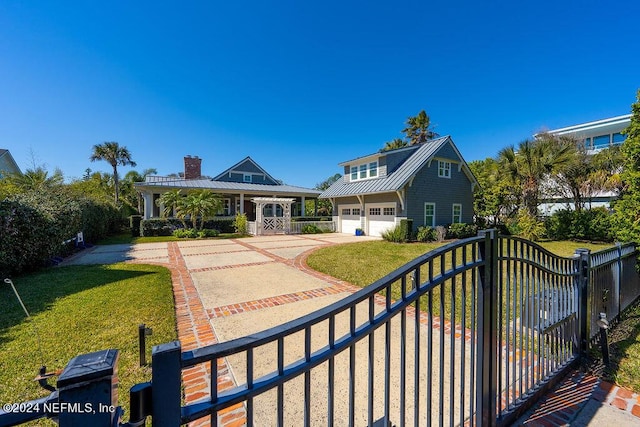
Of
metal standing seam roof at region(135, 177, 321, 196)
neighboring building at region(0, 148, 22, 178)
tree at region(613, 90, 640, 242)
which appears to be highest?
neighboring building at region(0, 148, 22, 178)

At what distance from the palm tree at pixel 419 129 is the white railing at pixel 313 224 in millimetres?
14314

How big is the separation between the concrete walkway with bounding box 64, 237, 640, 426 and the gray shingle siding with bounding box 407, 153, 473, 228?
9.01 metres

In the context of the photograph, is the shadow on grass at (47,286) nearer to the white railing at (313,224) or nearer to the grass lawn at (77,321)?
the grass lawn at (77,321)

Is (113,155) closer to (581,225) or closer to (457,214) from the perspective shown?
(457,214)

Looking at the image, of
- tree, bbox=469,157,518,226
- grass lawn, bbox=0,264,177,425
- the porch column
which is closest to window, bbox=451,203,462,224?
tree, bbox=469,157,518,226

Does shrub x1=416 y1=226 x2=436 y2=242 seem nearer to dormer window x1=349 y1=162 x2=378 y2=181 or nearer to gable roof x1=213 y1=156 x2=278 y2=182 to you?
dormer window x1=349 y1=162 x2=378 y2=181

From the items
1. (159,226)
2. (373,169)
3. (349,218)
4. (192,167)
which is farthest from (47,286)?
(192,167)

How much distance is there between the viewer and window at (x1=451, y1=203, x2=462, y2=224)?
18.5m

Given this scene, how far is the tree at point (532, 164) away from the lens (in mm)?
14750

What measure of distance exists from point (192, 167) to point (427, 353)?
28.4 m

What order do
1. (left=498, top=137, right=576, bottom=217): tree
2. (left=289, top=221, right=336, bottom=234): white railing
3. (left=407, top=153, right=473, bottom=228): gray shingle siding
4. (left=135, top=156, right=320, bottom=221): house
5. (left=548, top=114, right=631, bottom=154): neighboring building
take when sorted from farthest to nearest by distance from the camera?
(left=548, top=114, right=631, bottom=154): neighboring building, (left=289, top=221, right=336, bottom=234): white railing, (left=135, top=156, right=320, bottom=221): house, (left=407, top=153, right=473, bottom=228): gray shingle siding, (left=498, top=137, right=576, bottom=217): tree

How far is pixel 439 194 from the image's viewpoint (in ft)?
58.2

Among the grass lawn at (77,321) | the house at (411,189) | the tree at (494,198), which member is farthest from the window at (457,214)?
the grass lawn at (77,321)

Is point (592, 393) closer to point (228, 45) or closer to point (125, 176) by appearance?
point (228, 45)
